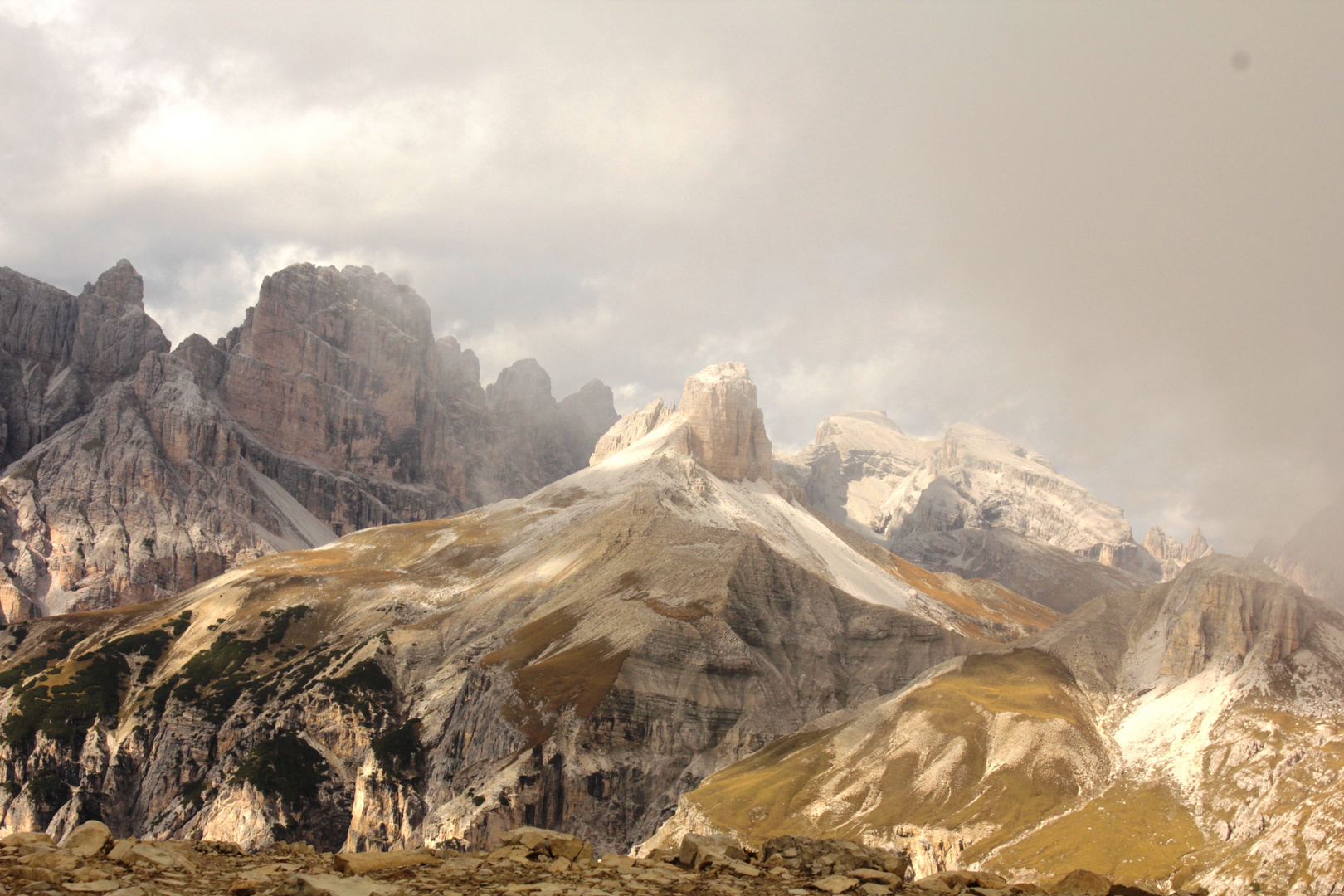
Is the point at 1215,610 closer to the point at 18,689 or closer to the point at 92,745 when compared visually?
the point at 92,745

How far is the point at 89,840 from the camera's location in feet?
88.0

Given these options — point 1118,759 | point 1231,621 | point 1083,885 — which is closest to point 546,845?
point 1083,885

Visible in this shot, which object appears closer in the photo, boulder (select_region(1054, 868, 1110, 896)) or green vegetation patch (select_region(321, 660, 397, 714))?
boulder (select_region(1054, 868, 1110, 896))

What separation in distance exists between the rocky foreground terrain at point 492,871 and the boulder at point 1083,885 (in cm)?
5

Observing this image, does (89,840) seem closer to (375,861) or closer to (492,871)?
(375,861)

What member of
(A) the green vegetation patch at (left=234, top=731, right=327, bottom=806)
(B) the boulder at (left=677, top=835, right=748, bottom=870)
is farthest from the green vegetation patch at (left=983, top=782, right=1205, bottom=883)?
(A) the green vegetation patch at (left=234, top=731, right=327, bottom=806)

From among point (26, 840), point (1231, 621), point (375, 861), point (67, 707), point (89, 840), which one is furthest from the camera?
point (67, 707)

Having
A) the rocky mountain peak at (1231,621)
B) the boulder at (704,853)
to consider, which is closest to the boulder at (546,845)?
the boulder at (704,853)

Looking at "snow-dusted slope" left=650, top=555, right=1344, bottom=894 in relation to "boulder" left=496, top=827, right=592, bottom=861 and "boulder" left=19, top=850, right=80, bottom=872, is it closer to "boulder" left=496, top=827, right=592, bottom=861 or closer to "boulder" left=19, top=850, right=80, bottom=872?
"boulder" left=496, top=827, right=592, bottom=861

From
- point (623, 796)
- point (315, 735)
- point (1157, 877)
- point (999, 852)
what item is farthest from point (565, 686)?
point (1157, 877)

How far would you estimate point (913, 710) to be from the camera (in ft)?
447

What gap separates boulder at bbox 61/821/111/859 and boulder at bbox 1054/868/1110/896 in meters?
27.9

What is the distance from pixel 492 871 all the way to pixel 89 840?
11.7 m

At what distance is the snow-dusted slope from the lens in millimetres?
97938
